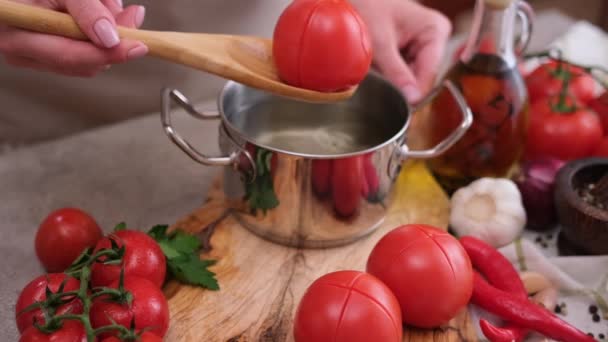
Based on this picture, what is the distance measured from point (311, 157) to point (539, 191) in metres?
0.46

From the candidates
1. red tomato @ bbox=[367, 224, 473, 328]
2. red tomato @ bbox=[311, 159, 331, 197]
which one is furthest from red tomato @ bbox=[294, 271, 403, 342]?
red tomato @ bbox=[311, 159, 331, 197]

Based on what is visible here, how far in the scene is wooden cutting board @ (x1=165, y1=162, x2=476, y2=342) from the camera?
0.88 metres

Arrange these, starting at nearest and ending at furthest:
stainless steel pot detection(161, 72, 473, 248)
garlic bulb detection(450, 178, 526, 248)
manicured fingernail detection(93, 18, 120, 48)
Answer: manicured fingernail detection(93, 18, 120, 48)
stainless steel pot detection(161, 72, 473, 248)
garlic bulb detection(450, 178, 526, 248)

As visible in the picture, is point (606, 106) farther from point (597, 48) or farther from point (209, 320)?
point (209, 320)

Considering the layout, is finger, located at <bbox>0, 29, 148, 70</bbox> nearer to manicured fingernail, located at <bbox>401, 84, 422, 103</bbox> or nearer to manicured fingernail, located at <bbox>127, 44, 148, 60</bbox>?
manicured fingernail, located at <bbox>127, 44, 148, 60</bbox>

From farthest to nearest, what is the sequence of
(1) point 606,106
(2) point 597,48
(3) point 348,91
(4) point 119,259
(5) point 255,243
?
(2) point 597,48 → (1) point 606,106 → (5) point 255,243 → (3) point 348,91 → (4) point 119,259

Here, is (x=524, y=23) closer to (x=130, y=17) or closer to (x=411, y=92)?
(x=411, y=92)

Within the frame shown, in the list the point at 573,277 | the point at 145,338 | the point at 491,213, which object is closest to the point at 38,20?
the point at 145,338

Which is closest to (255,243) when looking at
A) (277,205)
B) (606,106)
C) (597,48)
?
(277,205)

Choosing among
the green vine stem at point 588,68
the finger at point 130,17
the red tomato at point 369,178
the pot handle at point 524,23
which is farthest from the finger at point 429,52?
the finger at point 130,17

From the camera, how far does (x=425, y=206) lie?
114 centimetres

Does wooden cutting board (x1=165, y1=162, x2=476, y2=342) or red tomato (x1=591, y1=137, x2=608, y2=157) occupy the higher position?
red tomato (x1=591, y1=137, x2=608, y2=157)

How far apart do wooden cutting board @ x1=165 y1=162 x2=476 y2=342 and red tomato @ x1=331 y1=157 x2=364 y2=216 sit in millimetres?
94

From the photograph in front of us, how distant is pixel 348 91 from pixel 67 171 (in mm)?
614
